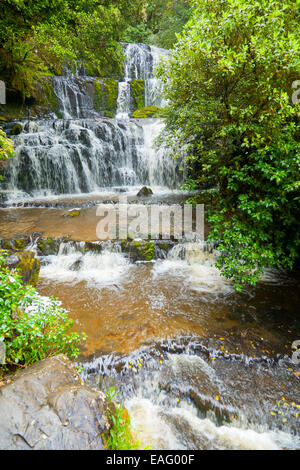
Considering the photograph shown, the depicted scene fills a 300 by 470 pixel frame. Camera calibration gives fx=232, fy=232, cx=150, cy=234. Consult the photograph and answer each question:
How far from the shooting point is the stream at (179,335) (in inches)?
109

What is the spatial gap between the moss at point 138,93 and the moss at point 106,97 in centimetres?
146

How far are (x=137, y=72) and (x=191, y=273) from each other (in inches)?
830

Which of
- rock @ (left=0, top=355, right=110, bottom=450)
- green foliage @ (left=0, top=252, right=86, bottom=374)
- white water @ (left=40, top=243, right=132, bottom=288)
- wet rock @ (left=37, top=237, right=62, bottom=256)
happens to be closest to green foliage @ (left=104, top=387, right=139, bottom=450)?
rock @ (left=0, top=355, right=110, bottom=450)

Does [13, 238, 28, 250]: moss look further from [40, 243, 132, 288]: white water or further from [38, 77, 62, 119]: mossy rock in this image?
[38, 77, 62, 119]: mossy rock

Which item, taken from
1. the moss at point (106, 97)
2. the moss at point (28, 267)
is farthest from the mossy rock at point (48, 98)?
the moss at point (28, 267)

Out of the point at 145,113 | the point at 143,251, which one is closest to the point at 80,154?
the point at 145,113

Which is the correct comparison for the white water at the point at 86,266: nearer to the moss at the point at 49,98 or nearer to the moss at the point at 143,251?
the moss at the point at 143,251

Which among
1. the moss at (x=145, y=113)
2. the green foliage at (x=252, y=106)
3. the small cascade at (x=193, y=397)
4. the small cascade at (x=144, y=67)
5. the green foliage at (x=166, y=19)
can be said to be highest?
the green foliage at (x=166, y=19)

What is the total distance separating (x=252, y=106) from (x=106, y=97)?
55.7 ft

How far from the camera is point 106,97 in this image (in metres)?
17.7

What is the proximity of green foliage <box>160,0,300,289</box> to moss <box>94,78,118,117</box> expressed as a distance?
1476 centimetres
